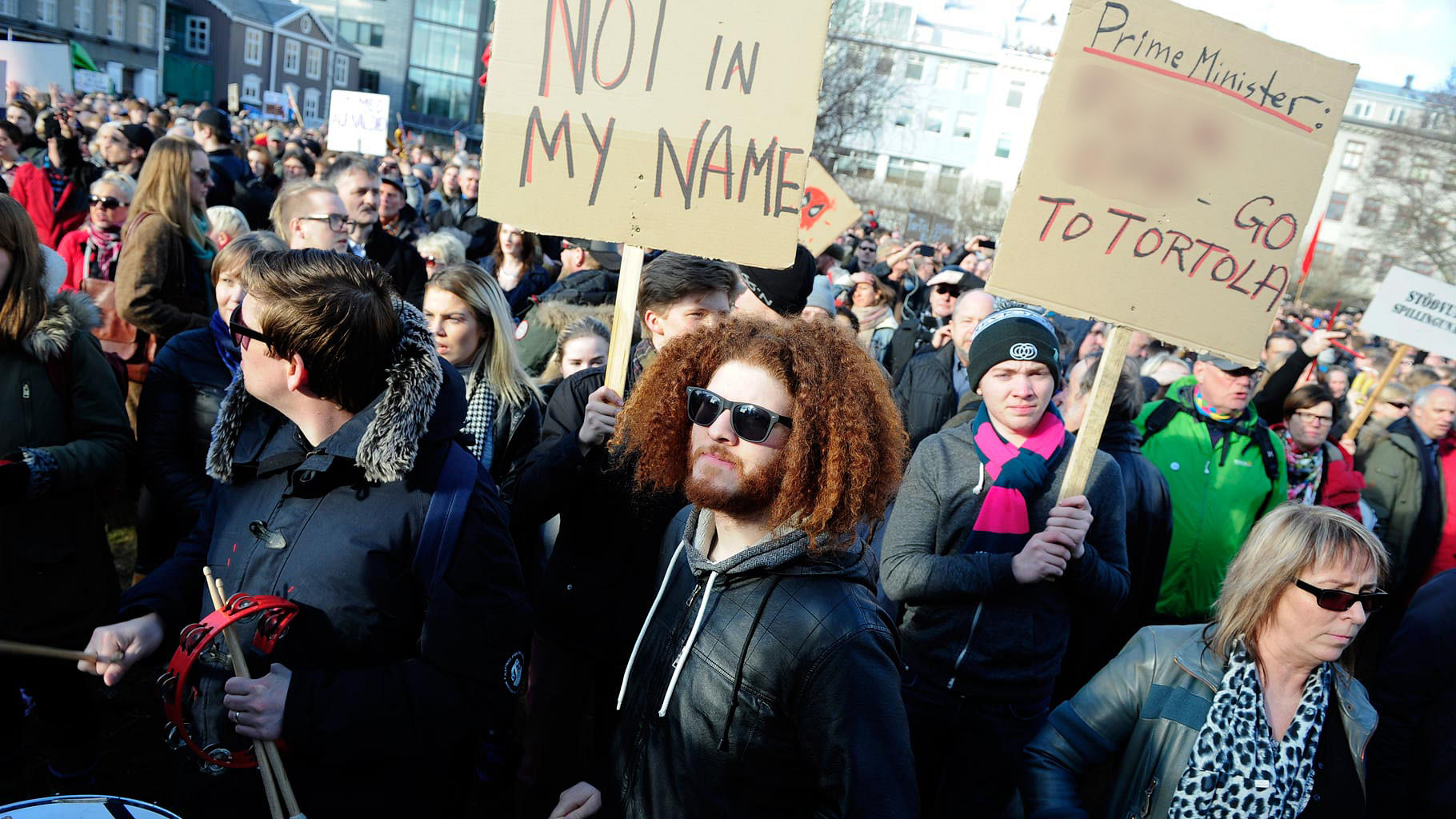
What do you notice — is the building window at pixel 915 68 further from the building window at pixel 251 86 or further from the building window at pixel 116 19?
the building window at pixel 116 19

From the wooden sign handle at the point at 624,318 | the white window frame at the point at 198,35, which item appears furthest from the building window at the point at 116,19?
the wooden sign handle at the point at 624,318

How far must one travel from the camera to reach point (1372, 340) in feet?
82.3

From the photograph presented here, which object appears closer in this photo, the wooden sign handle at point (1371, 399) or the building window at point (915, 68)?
the wooden sign handle at point (1371, 399)

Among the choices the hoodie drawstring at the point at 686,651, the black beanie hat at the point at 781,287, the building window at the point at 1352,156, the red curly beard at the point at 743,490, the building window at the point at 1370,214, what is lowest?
the hoodie drawstring at the point at 686,651

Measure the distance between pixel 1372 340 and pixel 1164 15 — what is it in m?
27.1

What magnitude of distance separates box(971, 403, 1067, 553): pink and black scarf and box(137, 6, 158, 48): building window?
62.3 m

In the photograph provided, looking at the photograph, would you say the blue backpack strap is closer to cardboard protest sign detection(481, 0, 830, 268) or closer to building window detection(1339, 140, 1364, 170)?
cardboard protest sign detection(481, 0, 830, 268)

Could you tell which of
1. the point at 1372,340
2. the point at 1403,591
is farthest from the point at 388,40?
the point at 1403,591

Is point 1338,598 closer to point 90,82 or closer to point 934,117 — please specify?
point 90,82

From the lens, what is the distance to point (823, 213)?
199 inches

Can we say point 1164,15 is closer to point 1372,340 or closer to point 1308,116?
point 1308,116

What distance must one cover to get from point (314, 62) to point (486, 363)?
73.4m

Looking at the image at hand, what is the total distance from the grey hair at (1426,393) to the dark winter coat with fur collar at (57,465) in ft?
22.9

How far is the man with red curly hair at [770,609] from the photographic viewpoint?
1.75 meters
